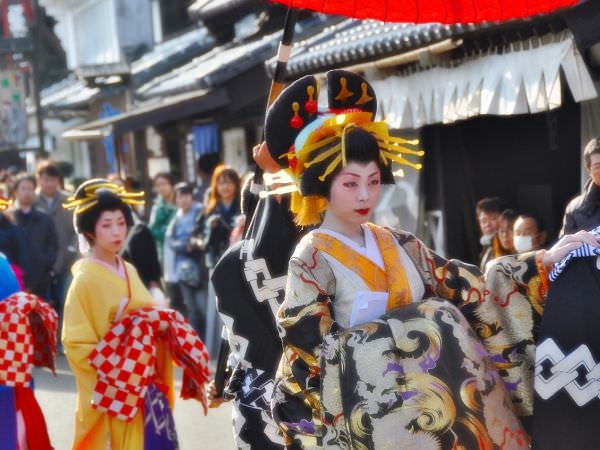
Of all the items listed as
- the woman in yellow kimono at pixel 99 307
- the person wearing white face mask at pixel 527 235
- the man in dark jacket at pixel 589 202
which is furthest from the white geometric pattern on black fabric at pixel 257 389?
the person wearing white face mask at pixel 527 235

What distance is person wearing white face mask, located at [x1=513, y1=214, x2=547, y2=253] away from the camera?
8.73 metres

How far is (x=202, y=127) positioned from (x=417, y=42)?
319 inches

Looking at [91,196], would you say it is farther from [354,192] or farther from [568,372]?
[568,372]

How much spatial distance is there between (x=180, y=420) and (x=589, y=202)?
3.71 metres

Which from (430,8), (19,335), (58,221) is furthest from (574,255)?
(58,221)

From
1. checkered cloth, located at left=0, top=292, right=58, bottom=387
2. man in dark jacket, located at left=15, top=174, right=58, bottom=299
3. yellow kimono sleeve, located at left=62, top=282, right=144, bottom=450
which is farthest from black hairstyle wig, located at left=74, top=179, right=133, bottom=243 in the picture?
man in dark jacket, located at left=15, top=174, right=58, bottom=299

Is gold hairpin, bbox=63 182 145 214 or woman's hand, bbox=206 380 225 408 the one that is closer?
woman's hand, bbox=206 380 225 408

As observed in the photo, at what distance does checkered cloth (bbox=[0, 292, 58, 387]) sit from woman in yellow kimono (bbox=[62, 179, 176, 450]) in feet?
1.06

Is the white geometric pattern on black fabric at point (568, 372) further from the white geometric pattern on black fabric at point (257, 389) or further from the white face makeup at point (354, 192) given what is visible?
the white geometric pattern on black fabric at point (257, 389)

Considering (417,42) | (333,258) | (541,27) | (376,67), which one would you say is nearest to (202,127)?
(376,67)

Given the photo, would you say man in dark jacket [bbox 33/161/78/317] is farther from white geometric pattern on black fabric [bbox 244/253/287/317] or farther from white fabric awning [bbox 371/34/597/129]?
white geometric pattern on black fabric [bbox 244/253/287/317]

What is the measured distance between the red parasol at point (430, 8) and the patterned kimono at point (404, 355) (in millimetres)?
744

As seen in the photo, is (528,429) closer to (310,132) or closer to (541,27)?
(310,132)

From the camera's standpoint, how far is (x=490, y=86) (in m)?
8.86
